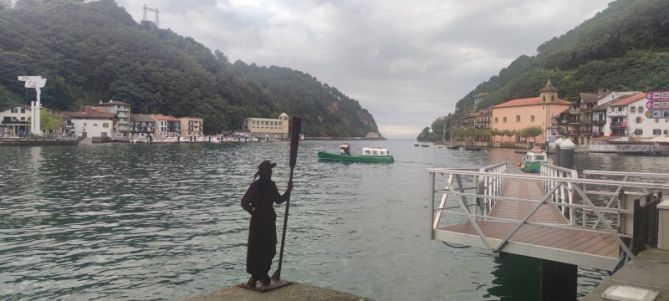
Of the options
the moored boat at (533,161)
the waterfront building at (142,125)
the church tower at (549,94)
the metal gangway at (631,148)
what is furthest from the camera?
the waterfront building at (142,125)

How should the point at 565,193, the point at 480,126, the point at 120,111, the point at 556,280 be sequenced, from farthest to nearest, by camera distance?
the point at 480,126, the point at 120,111, the point at 565,193, the point at 556,280

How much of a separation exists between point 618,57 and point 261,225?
17309 cm

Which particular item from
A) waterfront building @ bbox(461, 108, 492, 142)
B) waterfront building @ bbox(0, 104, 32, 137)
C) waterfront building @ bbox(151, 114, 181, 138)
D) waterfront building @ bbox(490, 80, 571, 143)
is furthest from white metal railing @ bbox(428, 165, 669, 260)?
waterfront building @ bbox(151, 114, 181, 138)

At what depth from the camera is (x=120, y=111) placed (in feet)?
518

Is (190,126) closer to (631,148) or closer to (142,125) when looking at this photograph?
(142,125)

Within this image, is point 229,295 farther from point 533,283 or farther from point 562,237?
point 533,283

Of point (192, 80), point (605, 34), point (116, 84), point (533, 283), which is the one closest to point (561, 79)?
point (605, 34)

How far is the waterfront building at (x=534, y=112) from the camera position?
486ft

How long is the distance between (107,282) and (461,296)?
9.29m

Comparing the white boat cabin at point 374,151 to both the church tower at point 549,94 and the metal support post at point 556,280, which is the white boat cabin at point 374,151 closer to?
the metal support post at point 556,280

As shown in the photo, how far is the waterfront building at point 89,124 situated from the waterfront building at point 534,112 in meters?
131

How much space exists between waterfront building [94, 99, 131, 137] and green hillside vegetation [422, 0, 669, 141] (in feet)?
474

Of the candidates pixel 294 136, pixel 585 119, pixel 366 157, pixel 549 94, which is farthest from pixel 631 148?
pixel 294 136

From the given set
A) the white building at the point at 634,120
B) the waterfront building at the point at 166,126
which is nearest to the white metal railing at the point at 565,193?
the white building at the point at 634,120
